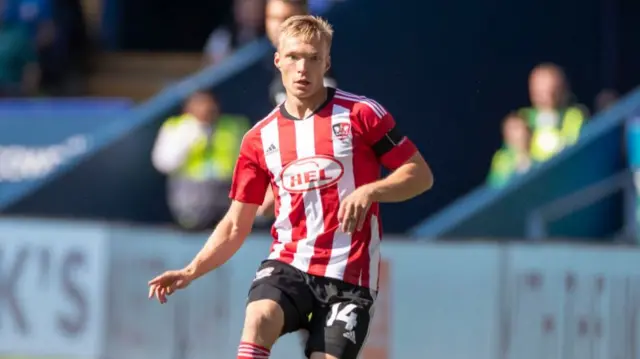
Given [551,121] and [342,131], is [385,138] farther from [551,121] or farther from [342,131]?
[551,121]

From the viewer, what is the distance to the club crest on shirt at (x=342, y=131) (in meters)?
6.67

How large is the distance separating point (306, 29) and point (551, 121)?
18.0 ft

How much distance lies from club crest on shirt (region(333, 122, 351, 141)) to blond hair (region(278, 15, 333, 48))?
35 centimetres

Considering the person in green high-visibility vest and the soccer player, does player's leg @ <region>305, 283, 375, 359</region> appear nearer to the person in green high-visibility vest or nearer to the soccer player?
the soccer player

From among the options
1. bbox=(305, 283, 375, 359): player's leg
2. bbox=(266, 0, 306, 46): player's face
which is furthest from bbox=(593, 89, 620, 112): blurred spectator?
bbox=(305, 283, 375, 359): player's leg

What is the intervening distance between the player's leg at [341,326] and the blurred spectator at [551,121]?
16.5 ft

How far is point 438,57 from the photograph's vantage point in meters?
13.8

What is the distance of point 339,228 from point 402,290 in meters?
4.09

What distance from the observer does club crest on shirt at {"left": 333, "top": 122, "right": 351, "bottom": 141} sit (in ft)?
21.9

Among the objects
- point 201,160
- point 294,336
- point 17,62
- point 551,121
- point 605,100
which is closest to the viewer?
point 294,336

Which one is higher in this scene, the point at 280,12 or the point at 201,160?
the point at 201,160

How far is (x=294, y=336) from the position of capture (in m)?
10.9

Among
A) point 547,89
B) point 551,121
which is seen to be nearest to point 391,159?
point 547,89

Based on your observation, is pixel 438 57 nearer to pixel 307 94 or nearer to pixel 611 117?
pixel 611 117
